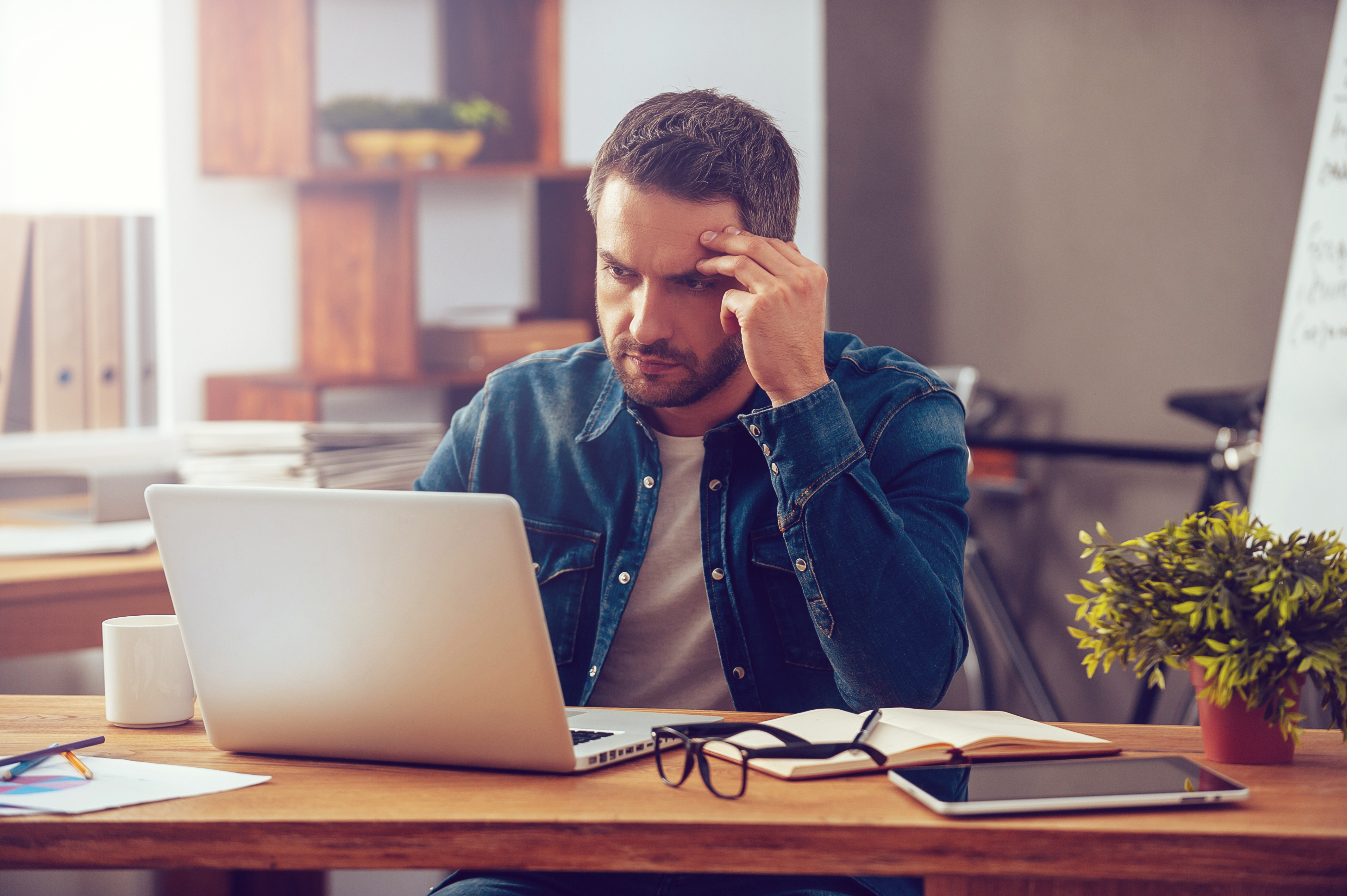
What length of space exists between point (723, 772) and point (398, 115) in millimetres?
2060

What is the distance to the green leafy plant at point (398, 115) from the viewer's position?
270 cm

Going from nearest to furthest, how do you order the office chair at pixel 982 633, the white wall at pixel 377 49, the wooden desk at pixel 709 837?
the wooden desk at pixel 709 837 → the white wall at pixel 377 49 → the office chair at pixel 982 633

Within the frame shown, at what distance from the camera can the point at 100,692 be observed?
2.36 m

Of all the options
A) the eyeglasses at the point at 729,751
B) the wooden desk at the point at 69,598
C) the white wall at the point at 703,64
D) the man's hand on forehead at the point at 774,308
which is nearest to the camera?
the eyeglasses at the point at 729,751

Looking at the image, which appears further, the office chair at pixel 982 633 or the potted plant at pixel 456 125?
the office chair at pixel 982 633

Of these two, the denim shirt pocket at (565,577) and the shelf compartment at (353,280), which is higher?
the shelf compartment at (353,280)

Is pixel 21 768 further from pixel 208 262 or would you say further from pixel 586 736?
pixel 208 262

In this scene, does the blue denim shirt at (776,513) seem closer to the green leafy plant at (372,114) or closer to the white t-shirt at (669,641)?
the white t-shirt at (669,641)

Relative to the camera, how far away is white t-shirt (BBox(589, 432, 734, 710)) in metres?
1.40

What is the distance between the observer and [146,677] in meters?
1.12

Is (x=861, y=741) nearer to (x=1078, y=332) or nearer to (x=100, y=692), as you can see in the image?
(x=100, y=692)

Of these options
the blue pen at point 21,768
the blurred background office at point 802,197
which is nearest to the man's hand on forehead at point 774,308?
the blue pen at point 21,768

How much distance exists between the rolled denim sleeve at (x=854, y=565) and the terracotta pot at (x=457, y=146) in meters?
1.71

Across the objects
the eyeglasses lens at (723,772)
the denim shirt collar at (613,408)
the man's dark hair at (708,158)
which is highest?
the man's dark hair at (708,158)
